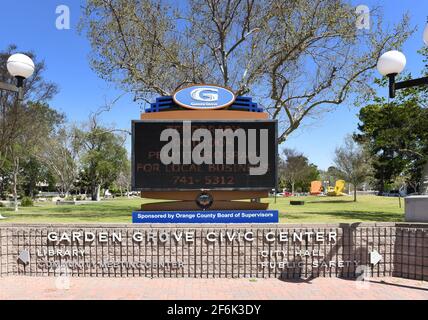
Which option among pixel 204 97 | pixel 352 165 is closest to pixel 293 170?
pixel 352 165

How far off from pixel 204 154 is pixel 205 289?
127 inches

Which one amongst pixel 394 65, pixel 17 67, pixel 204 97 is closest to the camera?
pixel 394 65

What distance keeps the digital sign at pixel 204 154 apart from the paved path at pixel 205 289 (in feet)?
7.72

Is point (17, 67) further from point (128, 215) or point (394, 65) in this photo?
point (128, 215)

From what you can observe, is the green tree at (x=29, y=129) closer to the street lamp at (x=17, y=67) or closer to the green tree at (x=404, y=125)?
the street lamp at (x=17, y=67)

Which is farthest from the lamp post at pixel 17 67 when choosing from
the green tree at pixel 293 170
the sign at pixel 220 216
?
the green tree at pixel 293 170

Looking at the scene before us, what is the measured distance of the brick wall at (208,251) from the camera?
23.6 ft

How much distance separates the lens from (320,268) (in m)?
7.21

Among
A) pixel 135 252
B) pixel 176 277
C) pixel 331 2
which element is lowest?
pixel 176 277

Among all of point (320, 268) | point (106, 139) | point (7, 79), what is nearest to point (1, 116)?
point (7, 79)

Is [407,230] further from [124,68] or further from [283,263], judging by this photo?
[124,68]

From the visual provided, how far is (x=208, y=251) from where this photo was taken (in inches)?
285

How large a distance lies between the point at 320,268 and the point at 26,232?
5763 mm

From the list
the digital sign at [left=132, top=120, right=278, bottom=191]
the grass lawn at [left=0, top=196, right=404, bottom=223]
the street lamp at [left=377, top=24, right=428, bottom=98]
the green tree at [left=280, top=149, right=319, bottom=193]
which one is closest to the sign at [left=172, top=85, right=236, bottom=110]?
the digital sign at [left=132, top=120, right=278, bottom=191]
